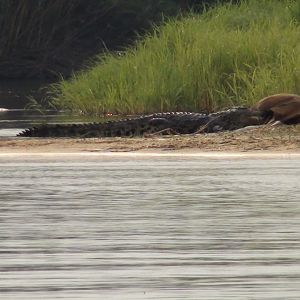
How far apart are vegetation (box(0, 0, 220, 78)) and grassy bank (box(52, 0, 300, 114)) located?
43.7 ft

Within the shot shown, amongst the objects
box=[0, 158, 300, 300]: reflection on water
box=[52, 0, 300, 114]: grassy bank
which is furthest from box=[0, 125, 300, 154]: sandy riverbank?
box=[52, 0, 300, 114]: grassy bank

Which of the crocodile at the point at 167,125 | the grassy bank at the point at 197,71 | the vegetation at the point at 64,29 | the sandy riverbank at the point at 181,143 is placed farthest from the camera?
the vegetation at the point at 64,29

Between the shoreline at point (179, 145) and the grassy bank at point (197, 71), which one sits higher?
the shoreline at point (179, 145)

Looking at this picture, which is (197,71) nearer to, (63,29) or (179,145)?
(179,145)

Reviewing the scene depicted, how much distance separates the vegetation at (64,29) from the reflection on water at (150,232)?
78.8ft

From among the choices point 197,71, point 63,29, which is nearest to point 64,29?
point 63,29

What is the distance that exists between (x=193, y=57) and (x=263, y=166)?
8.64 metres

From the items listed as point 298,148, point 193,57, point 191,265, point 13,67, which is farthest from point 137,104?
point 13,67

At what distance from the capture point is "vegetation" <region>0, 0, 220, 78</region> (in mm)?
35062

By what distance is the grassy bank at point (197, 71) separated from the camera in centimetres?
1853

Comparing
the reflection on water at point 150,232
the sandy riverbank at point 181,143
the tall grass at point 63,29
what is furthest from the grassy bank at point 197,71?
the tall grass at point 63,29

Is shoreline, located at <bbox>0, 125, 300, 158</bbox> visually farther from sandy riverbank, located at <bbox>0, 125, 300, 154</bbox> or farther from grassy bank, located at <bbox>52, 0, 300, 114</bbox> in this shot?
grassy bank, located at <bbox>52, 0, 300, 114</bbox>

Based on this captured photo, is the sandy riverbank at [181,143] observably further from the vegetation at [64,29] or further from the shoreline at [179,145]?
the vegetation at [64,29]

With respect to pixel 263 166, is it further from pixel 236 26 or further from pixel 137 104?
pixel 236 26
